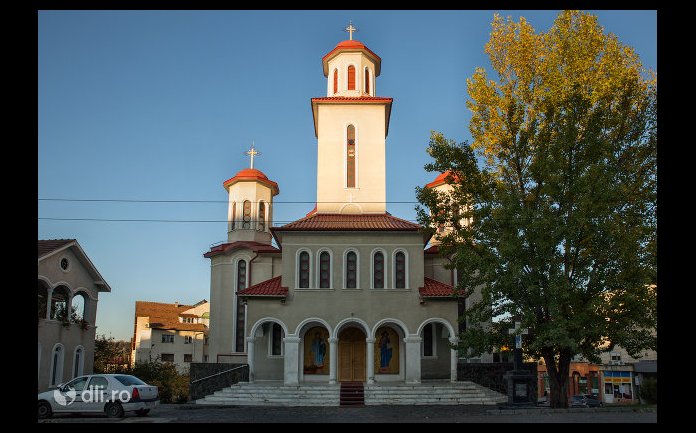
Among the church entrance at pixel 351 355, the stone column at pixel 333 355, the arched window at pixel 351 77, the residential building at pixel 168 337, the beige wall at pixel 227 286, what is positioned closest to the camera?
the stone column at pixel 333 355

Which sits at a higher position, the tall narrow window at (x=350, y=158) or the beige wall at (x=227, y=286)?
the tall narrow window at (x=350, y=158)

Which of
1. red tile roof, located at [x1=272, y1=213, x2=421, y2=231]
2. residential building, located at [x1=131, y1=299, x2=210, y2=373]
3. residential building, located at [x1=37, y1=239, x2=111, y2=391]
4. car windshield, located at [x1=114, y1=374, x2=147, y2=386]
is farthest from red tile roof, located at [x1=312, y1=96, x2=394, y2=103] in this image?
residential building, located at [x1=131, y1=299, x2=210, y2=373]

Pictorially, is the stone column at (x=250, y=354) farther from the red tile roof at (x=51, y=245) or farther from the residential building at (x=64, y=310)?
the red tile roof at (x=51, y=245)

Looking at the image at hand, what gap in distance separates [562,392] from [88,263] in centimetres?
1905

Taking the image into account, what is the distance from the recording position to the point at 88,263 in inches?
1072

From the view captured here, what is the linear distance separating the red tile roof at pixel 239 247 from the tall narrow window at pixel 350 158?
553 cm

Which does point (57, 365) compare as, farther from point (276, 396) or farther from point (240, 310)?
point (240, 310)

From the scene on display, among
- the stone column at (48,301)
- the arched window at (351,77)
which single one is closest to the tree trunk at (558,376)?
the stone column at (48,301)

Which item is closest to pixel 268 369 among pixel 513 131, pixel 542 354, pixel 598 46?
pixel 542 354

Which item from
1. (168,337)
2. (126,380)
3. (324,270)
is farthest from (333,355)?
(168,337)

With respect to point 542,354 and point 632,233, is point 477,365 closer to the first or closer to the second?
point 542,354

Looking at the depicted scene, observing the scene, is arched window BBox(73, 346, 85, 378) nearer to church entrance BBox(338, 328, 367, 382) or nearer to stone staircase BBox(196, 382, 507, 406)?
stone staircase BBox(196, 382, 507, 406)

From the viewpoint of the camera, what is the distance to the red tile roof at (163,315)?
2584 inches

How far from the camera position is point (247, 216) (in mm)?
39438
